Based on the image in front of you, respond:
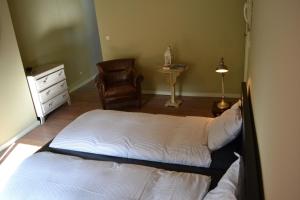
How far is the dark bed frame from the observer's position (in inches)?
52.2

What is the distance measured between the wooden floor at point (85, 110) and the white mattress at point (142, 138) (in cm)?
127

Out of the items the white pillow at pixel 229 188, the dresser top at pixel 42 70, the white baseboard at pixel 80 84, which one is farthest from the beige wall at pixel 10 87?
the white pillow at pixel 229 188

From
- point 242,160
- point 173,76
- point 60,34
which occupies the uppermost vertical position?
point 60,34

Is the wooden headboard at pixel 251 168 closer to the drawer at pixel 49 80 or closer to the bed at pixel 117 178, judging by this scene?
the bed at pixel 117 178

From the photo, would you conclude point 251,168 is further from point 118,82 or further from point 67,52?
point 67,52

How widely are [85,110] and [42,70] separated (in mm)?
996

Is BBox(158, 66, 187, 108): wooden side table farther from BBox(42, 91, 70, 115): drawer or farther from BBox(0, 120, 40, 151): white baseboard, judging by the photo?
BBox(0, 120, 40, 151): white baseboard

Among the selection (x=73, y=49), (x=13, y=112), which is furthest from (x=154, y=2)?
(x=13, y=112)

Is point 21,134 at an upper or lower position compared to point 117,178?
lower

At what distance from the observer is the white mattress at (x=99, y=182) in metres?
1.99

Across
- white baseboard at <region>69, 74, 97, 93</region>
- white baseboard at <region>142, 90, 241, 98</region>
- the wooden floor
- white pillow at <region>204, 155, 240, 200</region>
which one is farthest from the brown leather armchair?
white pillow at <region>204, 155, 240, 200</region>

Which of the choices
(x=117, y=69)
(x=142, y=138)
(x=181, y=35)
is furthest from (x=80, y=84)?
(x=142, y=138)

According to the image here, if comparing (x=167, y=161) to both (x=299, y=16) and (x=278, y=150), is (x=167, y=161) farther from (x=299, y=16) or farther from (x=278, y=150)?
(x=299, y=16)

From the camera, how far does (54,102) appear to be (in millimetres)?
4809
